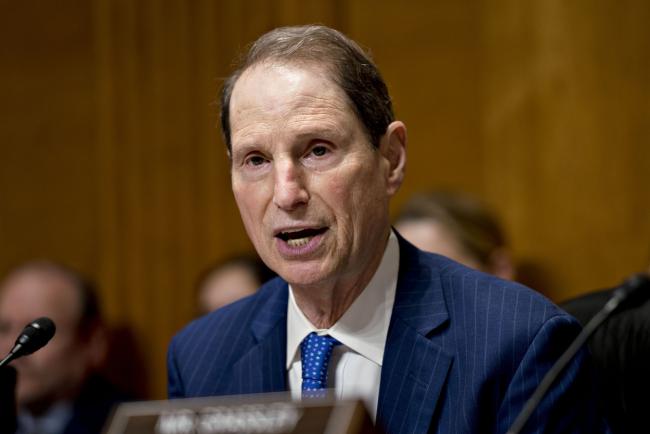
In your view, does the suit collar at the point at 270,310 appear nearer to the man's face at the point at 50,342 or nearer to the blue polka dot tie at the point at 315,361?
the blue polka dot tie at the point at 315,361

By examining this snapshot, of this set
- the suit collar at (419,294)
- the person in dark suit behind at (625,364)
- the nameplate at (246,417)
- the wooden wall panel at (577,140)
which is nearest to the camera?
the nameplate at (246,417)

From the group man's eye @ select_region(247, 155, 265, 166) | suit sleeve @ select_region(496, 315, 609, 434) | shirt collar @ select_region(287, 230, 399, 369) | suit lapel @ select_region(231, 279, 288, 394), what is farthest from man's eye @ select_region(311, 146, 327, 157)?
suit sleeve @ select_region(496, 315, 609, 434)

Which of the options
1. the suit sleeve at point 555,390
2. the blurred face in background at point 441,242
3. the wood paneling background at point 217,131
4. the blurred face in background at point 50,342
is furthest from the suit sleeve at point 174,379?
the wood paneling background at point 217,131

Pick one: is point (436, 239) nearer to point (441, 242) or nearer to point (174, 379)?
point (441, 242)

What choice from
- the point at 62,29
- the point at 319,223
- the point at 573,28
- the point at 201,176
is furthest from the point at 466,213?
the point at 62,29

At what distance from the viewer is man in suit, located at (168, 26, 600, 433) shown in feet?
6.76

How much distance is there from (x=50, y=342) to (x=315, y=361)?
2268mm

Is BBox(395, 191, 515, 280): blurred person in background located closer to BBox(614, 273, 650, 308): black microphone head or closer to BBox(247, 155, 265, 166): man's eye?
BBox(247, 155, 265, 166): man's eye

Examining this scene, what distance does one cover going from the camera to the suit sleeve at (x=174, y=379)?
8.23 ft

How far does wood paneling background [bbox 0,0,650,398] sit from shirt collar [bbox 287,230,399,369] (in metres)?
1.98

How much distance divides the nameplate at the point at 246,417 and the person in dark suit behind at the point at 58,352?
2597 millimetres

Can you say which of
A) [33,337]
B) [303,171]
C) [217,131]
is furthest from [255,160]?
[217,131]

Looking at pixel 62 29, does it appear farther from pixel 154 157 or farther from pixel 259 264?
pixel 259 264

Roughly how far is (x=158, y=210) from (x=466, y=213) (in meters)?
1.50
